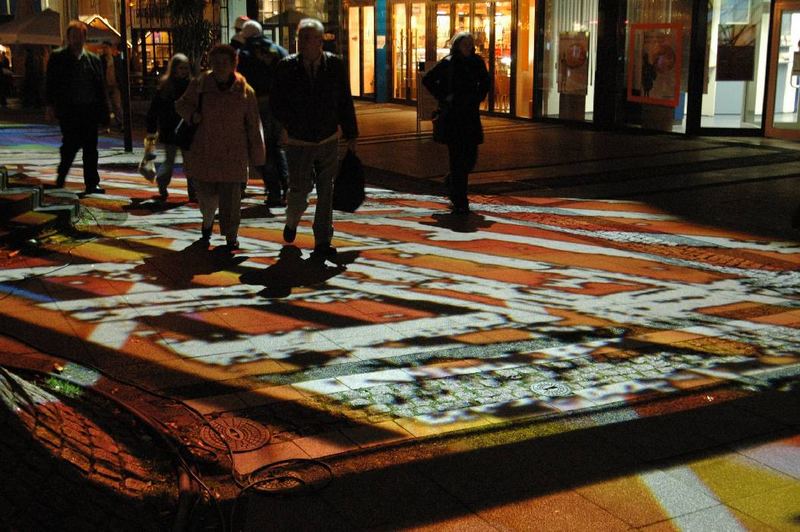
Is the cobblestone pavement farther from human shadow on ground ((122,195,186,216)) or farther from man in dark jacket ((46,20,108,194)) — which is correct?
man in dark jacket ((46,20,108,194))

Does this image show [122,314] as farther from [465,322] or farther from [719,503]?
[719,503]

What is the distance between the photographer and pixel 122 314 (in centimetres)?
632

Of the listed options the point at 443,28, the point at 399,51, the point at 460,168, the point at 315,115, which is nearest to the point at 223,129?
the point at 315,115

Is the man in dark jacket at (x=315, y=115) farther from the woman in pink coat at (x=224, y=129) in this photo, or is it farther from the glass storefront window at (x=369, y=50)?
the glass storefront window at (x=369, y=50)

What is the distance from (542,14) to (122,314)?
16753 millimetres

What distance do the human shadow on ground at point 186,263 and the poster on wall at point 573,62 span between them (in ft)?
44.4

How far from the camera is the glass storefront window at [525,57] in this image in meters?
22.0

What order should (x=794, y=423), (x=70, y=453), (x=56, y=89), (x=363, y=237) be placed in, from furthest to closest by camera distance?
(x=56, y=89), (x=363, y=237), (x=794, y=423), (x=70, y=453)

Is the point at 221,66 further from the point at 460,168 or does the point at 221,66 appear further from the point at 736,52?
the point at 736,52

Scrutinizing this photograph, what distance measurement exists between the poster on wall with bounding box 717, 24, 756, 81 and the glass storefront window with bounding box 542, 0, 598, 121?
279cm

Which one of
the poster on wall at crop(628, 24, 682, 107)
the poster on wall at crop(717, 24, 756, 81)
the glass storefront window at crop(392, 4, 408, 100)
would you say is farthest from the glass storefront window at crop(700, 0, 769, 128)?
the glass storefront window at crop(392, 4, 408, 100)

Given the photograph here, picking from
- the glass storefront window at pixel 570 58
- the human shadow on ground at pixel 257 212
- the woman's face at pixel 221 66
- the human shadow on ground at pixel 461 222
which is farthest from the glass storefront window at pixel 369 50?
the woman's face at pixel 221 66

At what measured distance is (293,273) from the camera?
760 cm

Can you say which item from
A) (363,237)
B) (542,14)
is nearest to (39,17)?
(542,14)
